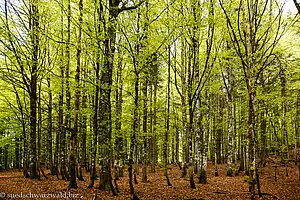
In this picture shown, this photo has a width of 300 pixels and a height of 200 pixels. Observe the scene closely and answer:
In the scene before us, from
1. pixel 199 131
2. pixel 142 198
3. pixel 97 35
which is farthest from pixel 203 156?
pixel 97 35

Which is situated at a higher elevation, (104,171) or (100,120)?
(100,120)

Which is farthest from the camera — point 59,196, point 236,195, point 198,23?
point 198,23

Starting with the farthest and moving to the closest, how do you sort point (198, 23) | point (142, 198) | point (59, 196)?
point (198, 23), point (142, 198), point (59, 196)

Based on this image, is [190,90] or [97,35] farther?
[190,90]

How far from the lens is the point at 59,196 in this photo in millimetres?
8836

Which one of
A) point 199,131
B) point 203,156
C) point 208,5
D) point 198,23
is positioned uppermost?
point 208,5

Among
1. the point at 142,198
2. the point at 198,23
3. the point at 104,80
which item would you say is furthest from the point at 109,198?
the point at 198,23

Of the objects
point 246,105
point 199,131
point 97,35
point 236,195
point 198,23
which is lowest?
point 236,195

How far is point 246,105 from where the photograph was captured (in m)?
17.0

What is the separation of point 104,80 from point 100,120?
1.69 m

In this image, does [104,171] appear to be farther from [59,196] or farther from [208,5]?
[208,5]

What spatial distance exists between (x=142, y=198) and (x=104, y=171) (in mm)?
1986

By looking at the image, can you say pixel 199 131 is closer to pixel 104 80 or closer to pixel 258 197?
pixel 258 197

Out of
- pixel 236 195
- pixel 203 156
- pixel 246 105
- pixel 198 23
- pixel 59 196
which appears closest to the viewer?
pixel 59 196
